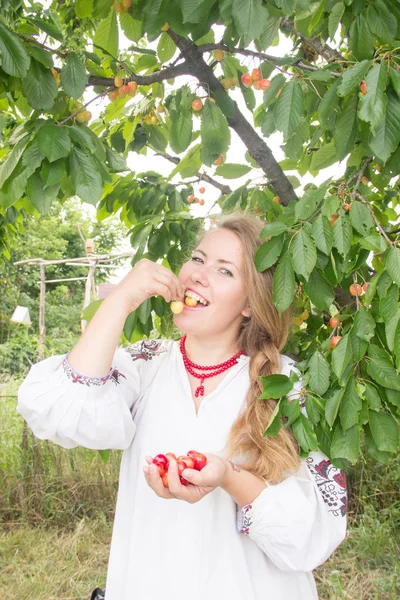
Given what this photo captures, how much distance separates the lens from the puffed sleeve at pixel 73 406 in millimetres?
1286

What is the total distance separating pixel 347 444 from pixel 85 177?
0.83 meters

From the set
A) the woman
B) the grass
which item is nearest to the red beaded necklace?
the woman

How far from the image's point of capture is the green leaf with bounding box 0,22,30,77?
1190mm

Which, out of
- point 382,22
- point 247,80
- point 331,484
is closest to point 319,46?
point 247,80

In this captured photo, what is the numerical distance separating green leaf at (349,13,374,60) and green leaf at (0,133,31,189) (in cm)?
75

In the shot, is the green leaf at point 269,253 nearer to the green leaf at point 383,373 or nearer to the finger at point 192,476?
the green leaf at point 383,373

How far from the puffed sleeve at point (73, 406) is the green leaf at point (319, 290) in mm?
496

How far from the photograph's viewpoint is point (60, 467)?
4.49m

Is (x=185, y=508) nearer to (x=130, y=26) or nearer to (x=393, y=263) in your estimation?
(x=393, y=263)

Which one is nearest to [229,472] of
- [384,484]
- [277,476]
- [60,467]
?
[277,476]

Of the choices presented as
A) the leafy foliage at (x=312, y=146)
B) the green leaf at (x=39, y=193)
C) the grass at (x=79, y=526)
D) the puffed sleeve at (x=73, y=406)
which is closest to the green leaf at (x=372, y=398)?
the leafy foliage at (x=312, y=146)

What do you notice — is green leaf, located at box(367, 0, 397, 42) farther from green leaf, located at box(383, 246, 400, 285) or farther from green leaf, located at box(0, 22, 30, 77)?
green leaf, located at box(0, 22, 30, 77)

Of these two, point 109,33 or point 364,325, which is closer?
point 364,325

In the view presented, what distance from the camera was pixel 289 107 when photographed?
1.29 metres
